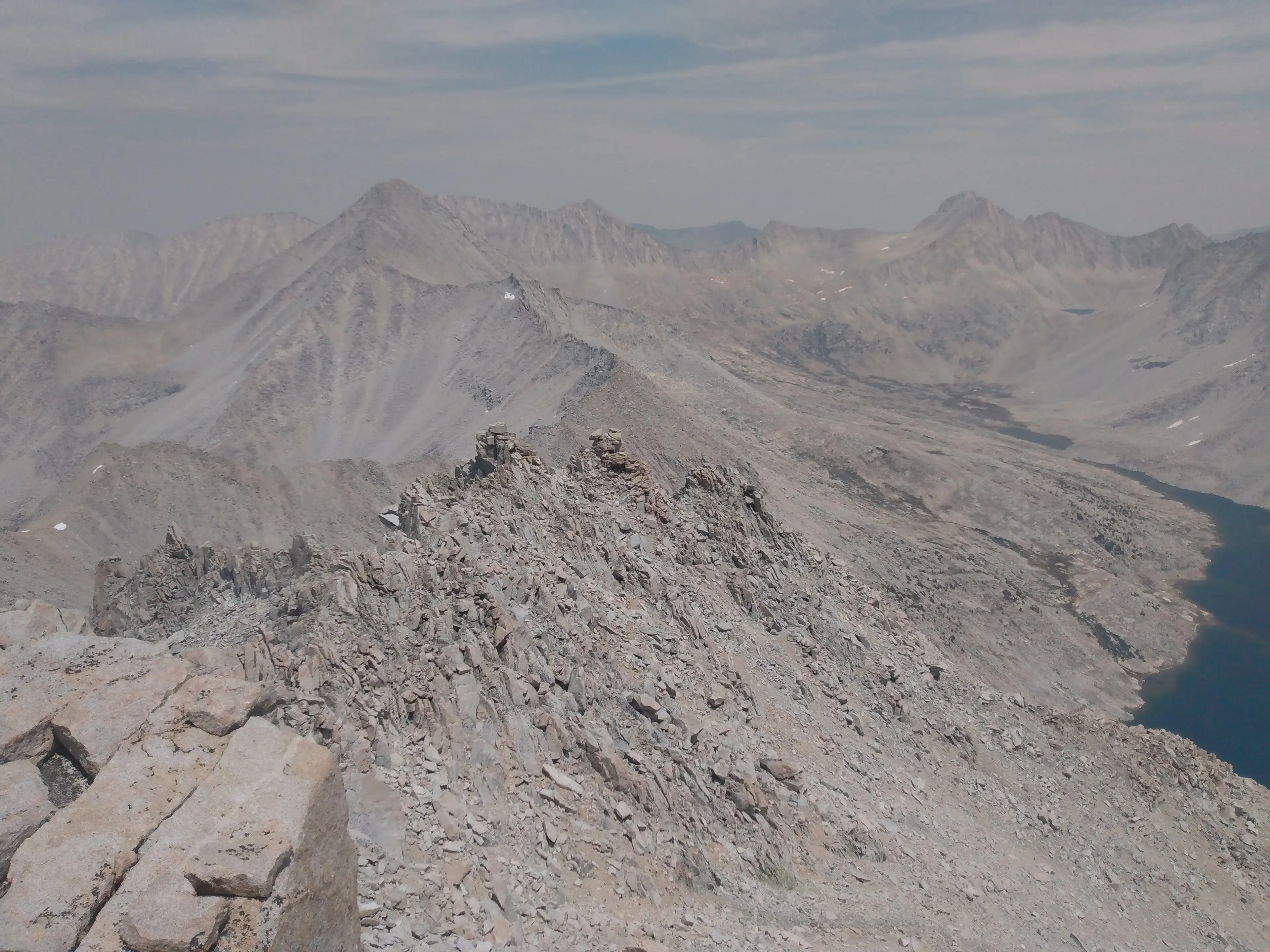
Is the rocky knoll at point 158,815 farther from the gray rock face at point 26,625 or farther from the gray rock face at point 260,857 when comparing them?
the gray rock face at point 26,625

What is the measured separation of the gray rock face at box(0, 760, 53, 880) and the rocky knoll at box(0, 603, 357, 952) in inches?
0.8

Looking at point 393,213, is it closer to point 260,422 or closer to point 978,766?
point 260,422

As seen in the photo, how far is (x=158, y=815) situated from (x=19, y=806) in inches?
78.0

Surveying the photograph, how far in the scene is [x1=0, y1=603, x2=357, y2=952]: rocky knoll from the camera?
11500 mm

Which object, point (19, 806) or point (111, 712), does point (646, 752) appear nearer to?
point (111, 712)

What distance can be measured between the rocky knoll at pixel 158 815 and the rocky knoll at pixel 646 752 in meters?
0.10

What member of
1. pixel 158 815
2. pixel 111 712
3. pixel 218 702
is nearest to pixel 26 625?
pixel 111 712

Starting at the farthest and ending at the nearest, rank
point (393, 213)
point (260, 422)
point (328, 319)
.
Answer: point (393, 213), point (328, 319), point (260, 422)

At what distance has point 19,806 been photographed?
1266 centimetres

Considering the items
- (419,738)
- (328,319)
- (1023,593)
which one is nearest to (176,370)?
(328,319)

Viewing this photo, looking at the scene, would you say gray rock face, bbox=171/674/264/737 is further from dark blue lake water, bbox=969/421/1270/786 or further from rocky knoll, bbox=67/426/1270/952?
dark blue lake water, bbox=969/421/1270/786

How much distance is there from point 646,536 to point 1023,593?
237 feet

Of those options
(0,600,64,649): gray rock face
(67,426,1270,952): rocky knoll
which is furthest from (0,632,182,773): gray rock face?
(0,600,64,649): gray rock face

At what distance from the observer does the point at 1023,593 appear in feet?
307
